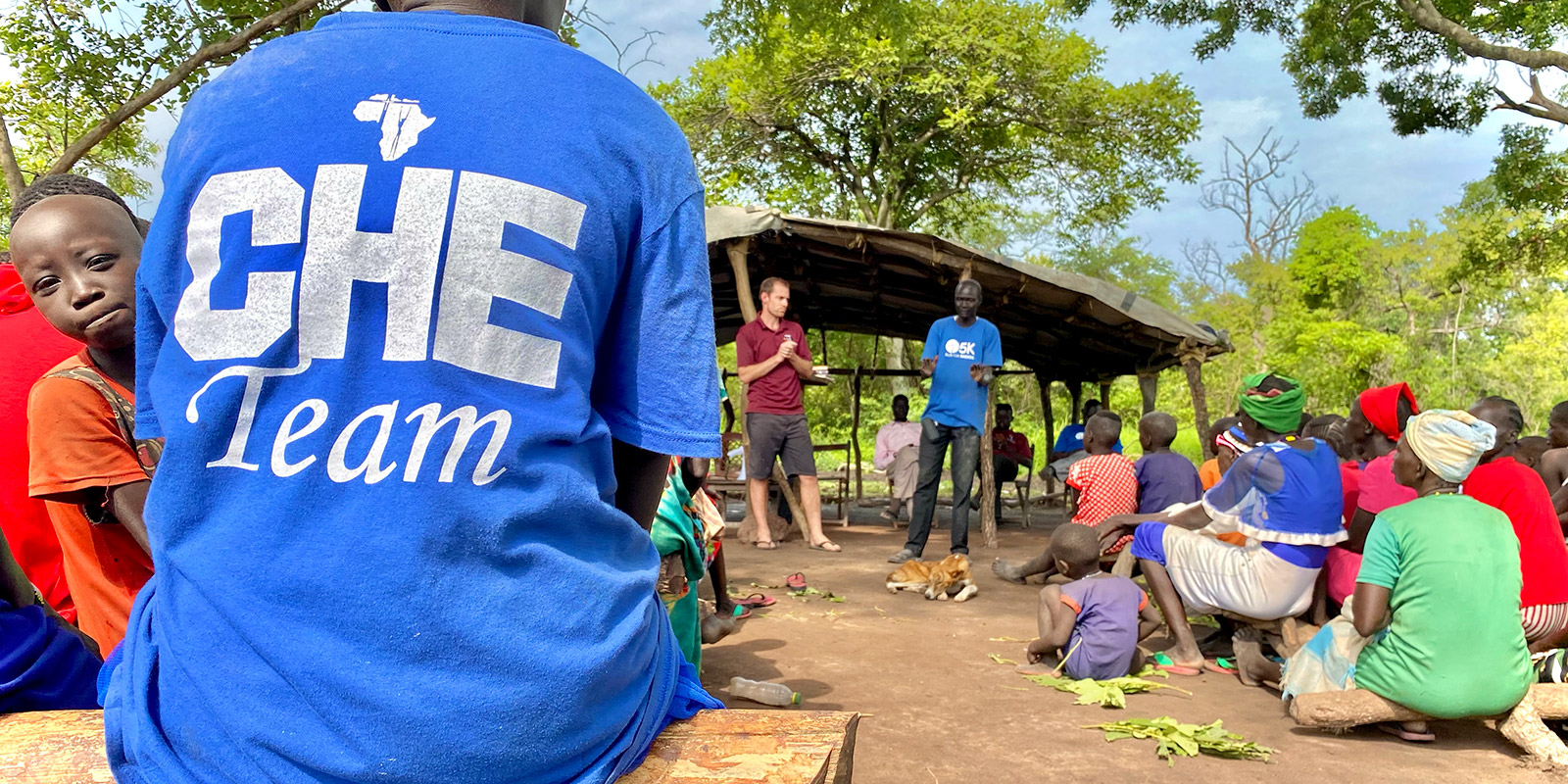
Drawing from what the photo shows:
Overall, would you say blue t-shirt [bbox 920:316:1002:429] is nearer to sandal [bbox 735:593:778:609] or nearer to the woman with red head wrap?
sandal [bbox 735:593:778:609]

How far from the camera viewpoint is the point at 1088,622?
441cm

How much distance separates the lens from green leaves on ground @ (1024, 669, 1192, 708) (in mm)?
4113

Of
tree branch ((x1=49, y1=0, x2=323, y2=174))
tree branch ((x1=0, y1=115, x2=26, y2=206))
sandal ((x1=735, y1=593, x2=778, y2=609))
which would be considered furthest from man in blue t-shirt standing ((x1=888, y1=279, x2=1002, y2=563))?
tree branch ((x1=0, y1=115, x2=26, y2=206))

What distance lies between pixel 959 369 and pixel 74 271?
240 inches

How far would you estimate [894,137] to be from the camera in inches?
823

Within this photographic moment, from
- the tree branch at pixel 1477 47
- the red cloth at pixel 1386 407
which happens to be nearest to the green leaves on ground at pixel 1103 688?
the red cloth at pixel 1386 407

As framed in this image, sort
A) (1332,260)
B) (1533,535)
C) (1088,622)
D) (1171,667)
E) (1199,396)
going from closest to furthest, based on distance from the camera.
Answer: (1533,535), (1088,622), (1171,667), (1199,396), (1332,260)

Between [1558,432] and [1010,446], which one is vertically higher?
[1558,432]

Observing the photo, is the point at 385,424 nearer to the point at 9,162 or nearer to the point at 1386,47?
the point at 9,162

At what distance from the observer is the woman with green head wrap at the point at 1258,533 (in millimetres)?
4383

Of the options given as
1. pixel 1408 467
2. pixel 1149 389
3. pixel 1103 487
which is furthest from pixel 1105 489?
pixel 1149 389

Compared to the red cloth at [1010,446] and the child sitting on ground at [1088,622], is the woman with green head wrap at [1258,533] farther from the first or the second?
the red cloth at [1010,446]

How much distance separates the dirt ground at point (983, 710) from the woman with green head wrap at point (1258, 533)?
1.20 feet

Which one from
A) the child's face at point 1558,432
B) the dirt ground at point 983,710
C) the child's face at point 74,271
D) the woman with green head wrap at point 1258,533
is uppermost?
the child's face at point 74,271
